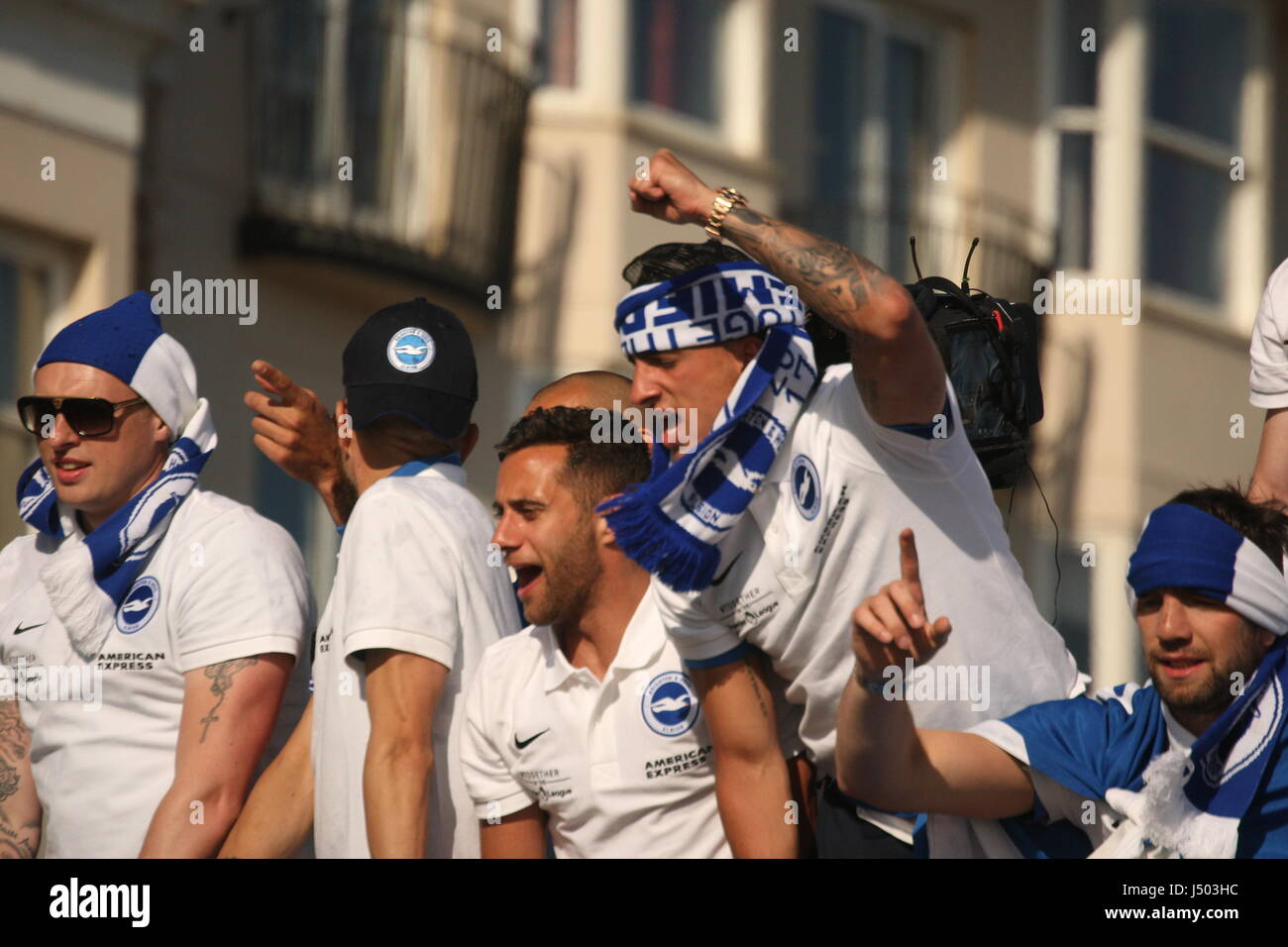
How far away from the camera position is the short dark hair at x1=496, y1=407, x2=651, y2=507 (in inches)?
215

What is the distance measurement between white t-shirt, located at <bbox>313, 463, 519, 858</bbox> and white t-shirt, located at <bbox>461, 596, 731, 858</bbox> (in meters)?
0.09

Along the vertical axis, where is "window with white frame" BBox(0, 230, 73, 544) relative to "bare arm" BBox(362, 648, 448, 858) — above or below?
above

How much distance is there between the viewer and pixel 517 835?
211 inches

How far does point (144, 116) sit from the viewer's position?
11.7 metres

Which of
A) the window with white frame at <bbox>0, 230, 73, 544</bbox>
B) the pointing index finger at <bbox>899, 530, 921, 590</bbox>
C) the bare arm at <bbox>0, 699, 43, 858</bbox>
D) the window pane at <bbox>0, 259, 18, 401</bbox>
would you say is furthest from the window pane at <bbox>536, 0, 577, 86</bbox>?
the pointing index finger at <bbox>899, 530, 921, 590</bbox>

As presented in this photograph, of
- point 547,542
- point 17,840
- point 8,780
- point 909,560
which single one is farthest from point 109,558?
point 909,560

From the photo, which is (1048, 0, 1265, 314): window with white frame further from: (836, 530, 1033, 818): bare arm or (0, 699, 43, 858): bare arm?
(836, 530, 1033, 818): bare arm

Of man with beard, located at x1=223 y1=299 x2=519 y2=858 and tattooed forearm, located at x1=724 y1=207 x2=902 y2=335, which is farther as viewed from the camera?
man with beard, located at x1=223 y1=299 x2=519 y2=858

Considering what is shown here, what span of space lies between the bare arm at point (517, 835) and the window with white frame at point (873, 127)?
10.1 metres

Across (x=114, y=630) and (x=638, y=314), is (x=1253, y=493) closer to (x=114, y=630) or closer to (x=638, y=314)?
(x=638, y=314)

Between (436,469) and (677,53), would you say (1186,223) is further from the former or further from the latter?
(436,469)

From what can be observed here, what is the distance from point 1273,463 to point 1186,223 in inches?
499

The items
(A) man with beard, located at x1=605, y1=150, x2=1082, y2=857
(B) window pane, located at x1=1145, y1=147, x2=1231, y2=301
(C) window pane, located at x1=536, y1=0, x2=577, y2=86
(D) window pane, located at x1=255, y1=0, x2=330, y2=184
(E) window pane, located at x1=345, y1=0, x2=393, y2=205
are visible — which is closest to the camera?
(A) man with beard, located at x1=605, y1=150, x2=1082, y2=857
